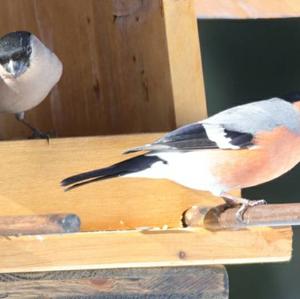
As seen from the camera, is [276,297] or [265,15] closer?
[265,15]

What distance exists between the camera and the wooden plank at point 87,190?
268 cm

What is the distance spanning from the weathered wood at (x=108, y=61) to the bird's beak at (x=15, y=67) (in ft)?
0.48

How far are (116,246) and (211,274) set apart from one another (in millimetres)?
409

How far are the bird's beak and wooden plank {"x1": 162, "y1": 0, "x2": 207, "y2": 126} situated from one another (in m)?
0.52

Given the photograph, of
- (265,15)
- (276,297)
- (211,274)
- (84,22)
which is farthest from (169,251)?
(276,297)

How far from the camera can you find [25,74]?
10.4 feet

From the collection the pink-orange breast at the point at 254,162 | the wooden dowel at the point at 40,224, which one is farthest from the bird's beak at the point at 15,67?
the wooden dowel at the point at 40,224

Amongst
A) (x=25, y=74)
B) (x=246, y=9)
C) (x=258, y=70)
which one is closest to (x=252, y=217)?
(x=246, y=9)

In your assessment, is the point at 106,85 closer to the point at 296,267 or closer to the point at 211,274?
the point at 211,274

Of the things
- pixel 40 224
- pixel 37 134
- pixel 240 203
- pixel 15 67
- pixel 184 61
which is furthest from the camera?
pixel 15 67

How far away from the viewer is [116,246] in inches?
92.8

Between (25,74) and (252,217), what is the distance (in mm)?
1096

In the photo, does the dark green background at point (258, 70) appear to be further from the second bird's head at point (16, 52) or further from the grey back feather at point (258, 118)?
the grey back feather at point (258, 118)

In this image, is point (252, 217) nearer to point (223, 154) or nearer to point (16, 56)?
point (223, 154)
